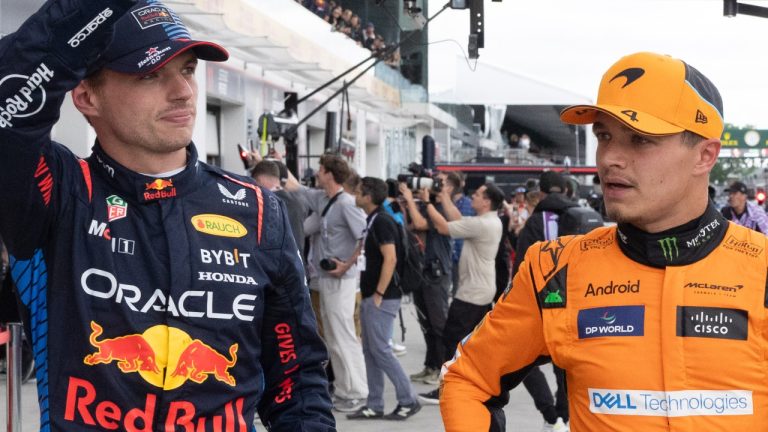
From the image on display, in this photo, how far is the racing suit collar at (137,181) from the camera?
2.49 m

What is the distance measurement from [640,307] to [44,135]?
50.5 inches

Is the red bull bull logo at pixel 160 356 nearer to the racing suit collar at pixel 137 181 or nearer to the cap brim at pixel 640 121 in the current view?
the racing suit collar at pixel 137 181

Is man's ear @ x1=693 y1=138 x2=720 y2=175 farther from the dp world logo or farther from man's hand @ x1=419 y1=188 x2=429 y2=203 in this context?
man's hand @ x1=419 y1=188 x2=429 y2=203

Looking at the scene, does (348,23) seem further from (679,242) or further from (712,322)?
(712,322)

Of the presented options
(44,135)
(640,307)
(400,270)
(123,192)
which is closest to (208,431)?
(123,192)

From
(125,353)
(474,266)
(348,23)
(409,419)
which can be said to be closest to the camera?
(125,353)

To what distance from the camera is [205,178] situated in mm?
2658

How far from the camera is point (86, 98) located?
100 inches

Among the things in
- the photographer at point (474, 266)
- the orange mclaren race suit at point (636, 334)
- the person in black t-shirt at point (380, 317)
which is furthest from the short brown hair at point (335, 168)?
the orange mclaren race suit at point (636, 334)

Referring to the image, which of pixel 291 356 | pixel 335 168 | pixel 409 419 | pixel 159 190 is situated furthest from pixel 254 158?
pixel 159 190

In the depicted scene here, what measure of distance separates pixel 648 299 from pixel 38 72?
1339mm

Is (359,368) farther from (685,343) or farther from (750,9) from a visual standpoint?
(685,343)

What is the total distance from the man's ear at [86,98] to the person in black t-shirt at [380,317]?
21.0 feet

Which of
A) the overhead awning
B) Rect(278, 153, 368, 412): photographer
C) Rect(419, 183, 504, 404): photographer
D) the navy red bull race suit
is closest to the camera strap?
Rect(278, 153, 368, 412): photographer
